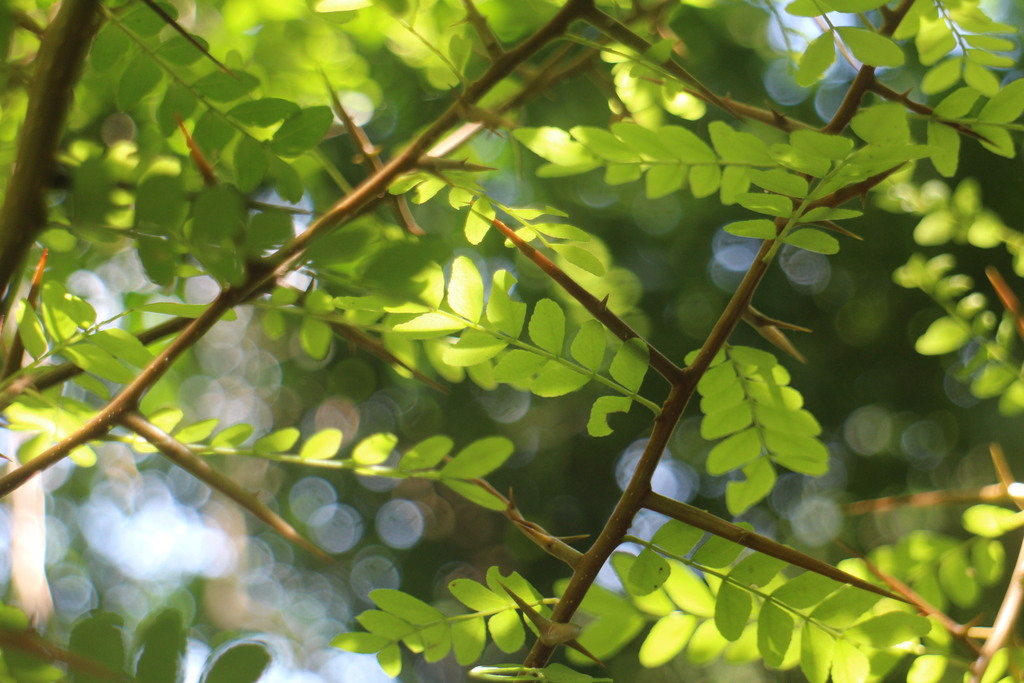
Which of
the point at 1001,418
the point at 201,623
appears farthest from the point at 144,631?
the point at 1001,418

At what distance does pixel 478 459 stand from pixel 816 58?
24 centimetres

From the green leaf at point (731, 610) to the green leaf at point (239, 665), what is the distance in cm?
19

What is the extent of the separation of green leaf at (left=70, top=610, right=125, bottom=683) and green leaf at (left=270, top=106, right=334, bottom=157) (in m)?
0.20

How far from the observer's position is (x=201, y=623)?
1.53m

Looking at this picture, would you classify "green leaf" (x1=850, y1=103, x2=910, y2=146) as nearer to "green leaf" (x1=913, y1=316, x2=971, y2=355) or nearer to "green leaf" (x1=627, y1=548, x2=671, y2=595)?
"green leaf" (x1=627, y1=548, x2=671, y2=595)

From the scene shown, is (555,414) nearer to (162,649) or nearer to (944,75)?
(944,75)

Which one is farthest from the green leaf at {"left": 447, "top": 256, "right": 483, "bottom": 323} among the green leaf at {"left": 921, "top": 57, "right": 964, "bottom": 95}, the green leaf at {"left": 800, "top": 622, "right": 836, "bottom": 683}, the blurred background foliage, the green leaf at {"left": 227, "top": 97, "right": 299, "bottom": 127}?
the blurred background foliage

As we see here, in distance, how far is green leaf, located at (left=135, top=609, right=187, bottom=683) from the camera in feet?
0.73

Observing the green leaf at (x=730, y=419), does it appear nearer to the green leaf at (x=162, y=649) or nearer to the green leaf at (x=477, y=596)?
the green leaf at (x=477, y=596)

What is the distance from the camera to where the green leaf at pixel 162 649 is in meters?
0.22

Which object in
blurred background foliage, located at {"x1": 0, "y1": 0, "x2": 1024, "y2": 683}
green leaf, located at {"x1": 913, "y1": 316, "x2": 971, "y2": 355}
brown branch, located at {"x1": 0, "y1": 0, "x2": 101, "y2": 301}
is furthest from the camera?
blurred background foliage, located at {"x1": 0, "y1": 0, "x2": 1024, "y2": 683}

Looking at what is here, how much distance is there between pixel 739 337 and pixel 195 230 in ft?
4.48

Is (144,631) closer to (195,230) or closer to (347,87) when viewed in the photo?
(195,230)

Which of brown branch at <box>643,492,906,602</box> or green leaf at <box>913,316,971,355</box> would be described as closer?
brown branch at <box>643,492,906,602</box>
